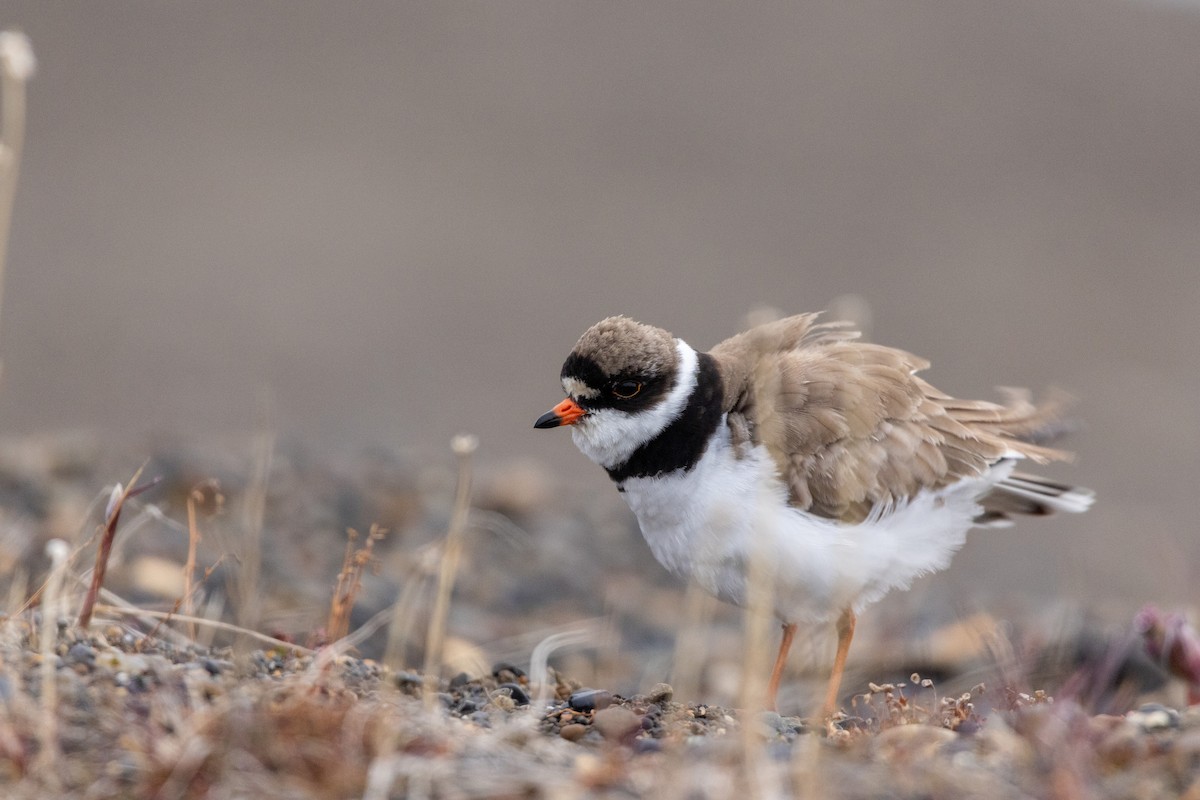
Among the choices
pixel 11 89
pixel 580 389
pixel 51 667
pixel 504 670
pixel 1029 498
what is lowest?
pixel 504 670

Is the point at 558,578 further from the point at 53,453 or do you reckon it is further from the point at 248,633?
the point at 248,633

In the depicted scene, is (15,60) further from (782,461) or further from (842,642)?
(842,642)

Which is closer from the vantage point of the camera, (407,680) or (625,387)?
(407,680)

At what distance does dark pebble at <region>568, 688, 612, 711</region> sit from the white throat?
0.99m

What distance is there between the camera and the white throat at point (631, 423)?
4625mm

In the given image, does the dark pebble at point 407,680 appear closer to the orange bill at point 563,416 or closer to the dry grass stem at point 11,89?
the orange bill at point 563,416

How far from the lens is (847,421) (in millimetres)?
4758

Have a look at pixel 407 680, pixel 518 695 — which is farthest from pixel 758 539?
pixel 407 680

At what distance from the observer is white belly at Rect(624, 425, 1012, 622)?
4.44m

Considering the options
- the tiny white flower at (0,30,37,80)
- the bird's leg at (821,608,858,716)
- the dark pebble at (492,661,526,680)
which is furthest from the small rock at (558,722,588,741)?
the tiny white flower at (0,30,37,80)

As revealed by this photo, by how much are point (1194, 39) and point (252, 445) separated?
49.1 feet

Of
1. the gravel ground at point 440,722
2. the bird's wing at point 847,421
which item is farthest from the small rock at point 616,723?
the bird's wing at point 847,421

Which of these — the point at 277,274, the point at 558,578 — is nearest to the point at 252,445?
the point at 558,578

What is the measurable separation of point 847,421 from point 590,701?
149 cm
